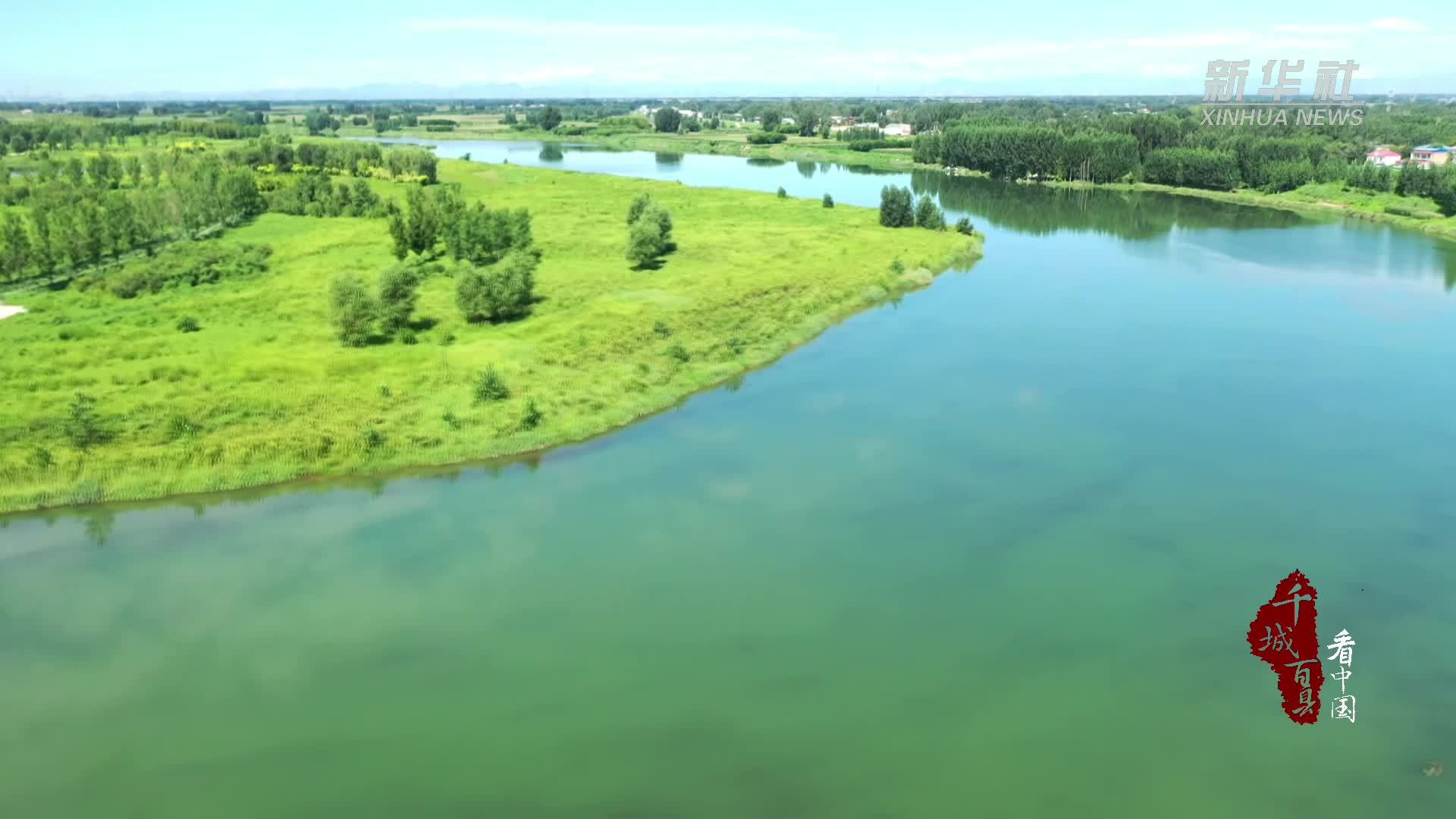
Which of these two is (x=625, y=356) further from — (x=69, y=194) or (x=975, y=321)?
(x=69, y=194)

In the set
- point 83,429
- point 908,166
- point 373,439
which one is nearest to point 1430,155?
point 908,166

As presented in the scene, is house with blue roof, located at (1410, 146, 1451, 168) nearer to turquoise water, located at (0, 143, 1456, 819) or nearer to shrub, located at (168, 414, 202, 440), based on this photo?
turquoise water, located at (0, 143, 1456, 819)

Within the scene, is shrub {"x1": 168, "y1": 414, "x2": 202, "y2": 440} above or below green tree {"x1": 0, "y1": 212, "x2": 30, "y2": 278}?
below

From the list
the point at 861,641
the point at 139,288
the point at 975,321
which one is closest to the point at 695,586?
the point at 861,641

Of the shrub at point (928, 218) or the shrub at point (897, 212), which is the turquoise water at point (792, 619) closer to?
the shrub at point (928, 218)

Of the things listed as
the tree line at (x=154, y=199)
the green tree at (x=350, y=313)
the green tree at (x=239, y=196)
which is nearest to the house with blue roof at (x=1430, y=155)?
the green tree at (x=350, y=313)

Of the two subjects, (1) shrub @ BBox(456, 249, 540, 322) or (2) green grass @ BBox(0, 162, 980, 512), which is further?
(1) shrub @ BBox(456, 249, 540, 322)

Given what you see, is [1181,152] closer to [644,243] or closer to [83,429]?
[644,243]

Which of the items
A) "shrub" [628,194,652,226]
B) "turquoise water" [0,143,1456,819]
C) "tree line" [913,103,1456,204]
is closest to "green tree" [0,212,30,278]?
"turquoise water" [0,143,1456,819]
